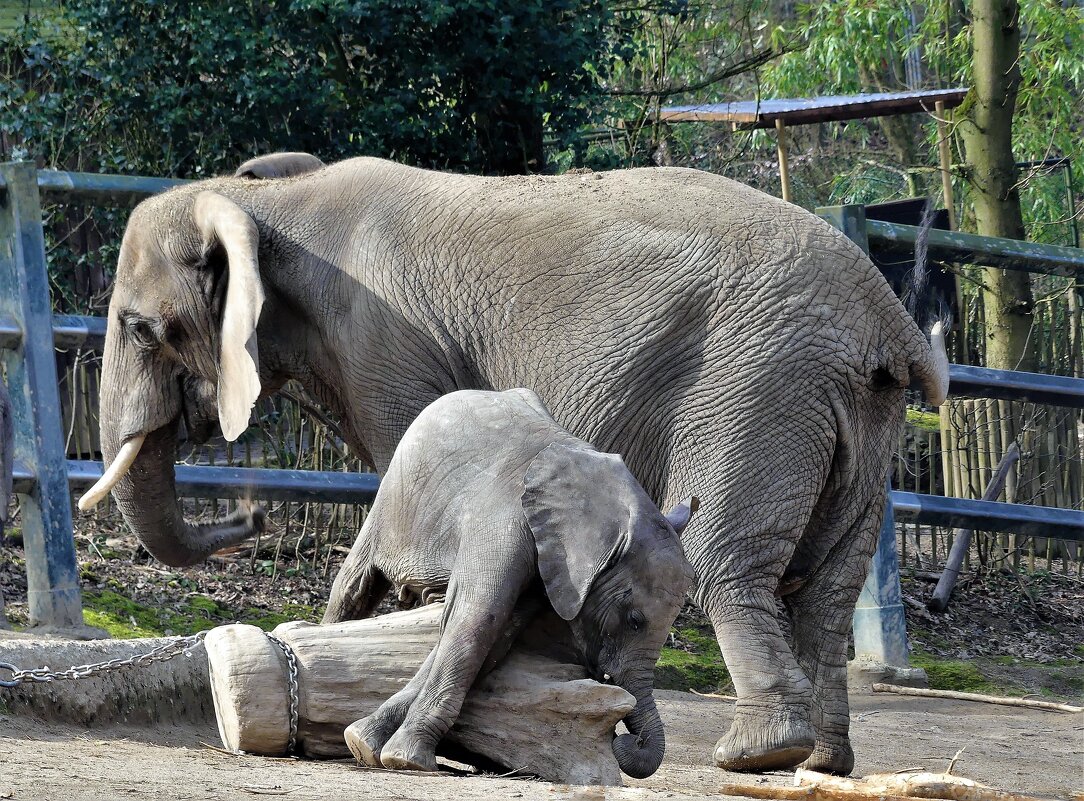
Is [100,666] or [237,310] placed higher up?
[237,310]

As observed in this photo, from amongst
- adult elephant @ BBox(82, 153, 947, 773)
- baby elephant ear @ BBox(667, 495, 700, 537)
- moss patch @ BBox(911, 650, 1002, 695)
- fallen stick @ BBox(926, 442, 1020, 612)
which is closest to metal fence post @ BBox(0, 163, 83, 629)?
adult elephant @ BBox(82, 153, 947, 773)

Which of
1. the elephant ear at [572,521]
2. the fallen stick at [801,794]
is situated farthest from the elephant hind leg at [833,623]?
the elephant ear at [572,521]

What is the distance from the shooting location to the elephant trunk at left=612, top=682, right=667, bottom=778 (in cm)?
439

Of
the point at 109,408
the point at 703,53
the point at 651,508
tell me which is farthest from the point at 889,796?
the point at 703,53

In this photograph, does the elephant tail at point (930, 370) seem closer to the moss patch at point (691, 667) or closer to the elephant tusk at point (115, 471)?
the moss patch at point (691, 667)

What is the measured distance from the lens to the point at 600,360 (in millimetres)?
5750

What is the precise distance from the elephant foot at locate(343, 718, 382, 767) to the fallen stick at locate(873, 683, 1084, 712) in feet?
13.1

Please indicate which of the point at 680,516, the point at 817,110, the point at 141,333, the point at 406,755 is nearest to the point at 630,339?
the point at 680,516

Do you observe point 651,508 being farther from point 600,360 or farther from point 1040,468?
point 1040,468

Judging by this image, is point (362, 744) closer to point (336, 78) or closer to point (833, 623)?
point (833, 623)

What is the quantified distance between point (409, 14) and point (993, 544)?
5.06 m

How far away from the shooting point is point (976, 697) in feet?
24.9

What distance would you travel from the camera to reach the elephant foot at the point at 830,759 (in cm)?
567

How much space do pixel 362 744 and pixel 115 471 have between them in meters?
2.88
